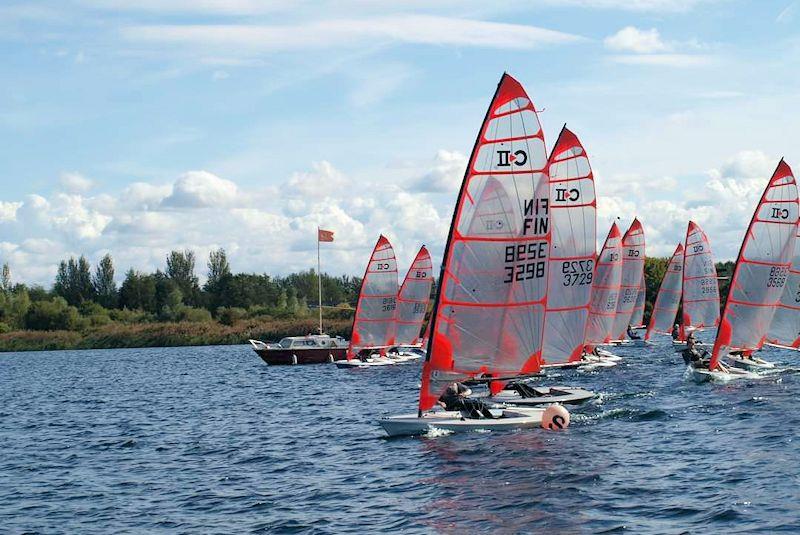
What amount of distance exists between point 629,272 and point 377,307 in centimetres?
1907

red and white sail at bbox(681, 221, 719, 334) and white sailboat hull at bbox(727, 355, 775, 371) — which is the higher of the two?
red and white sail at bbox(681, 221, 719, 334)

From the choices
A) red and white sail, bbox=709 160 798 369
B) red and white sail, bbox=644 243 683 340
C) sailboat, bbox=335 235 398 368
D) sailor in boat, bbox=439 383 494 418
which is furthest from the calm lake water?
red and white sail, bbox=644 243 683 340

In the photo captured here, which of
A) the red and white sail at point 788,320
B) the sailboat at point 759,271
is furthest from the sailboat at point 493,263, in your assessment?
the red and white sail at point 788,320

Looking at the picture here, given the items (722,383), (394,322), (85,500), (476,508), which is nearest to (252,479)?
(85,500)

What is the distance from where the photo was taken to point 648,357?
70.4 meters

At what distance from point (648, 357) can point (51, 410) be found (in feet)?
131

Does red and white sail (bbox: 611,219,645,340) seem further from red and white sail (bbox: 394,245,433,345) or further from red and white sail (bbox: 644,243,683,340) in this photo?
red and white sail (bbox: 394,245,433,345)

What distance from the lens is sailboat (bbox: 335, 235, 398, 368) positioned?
7412 centimetres

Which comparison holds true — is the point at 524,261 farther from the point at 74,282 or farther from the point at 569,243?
the point at 74,282

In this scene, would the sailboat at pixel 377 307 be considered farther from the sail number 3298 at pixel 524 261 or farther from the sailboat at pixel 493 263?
the sail number 3298 at pixel 524 261

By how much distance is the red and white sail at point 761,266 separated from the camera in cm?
4738

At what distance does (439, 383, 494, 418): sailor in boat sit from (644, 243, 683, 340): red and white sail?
2231 inches

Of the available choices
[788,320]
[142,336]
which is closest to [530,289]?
[788,320]

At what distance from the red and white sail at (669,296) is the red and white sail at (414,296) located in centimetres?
2347
